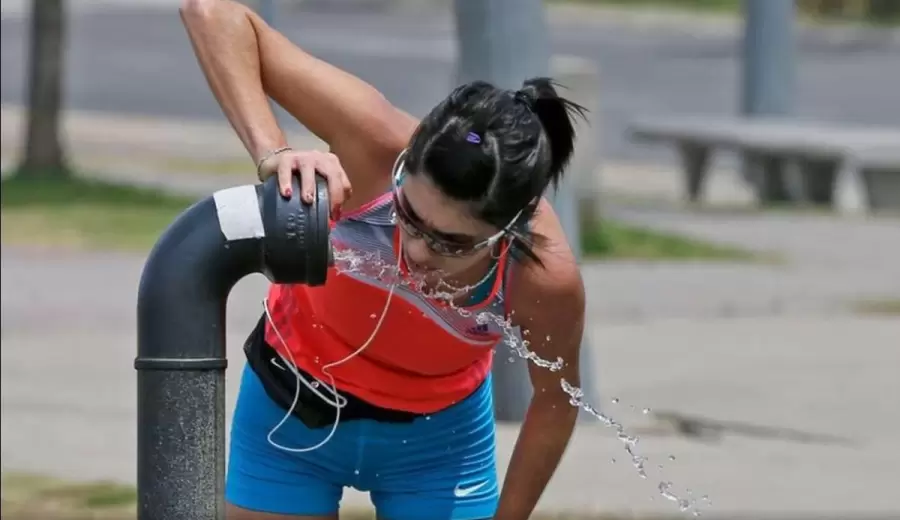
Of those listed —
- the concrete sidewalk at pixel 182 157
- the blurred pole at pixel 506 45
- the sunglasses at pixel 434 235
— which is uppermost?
the sunglasses at pixel 434 235

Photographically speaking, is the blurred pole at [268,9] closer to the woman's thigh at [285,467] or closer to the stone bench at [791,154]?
the stone bench at [791,154]

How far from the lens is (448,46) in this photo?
97.7 ft

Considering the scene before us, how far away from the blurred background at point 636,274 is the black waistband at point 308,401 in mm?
958

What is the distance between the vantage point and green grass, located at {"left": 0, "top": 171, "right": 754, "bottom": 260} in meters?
11.1

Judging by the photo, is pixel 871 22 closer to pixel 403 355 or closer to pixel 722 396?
pixel 722 396

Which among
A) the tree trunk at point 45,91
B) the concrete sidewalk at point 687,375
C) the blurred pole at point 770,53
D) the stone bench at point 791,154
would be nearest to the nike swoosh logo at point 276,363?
the concrete sidewalk at point 687,375

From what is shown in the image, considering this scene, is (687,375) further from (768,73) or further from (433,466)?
(768,73)

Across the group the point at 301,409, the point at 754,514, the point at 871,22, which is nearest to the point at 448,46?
the point at 871,22

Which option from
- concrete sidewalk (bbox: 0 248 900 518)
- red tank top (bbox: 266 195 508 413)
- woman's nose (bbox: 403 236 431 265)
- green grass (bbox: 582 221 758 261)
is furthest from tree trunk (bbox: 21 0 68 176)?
woman's nose (bbox: 403 236 431 265)

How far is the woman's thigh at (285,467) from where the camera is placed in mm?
3316

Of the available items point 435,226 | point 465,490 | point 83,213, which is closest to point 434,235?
point 435,226

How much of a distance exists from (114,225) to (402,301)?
8.83 meters

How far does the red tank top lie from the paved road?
16315 millimetres

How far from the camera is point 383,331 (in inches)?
124
